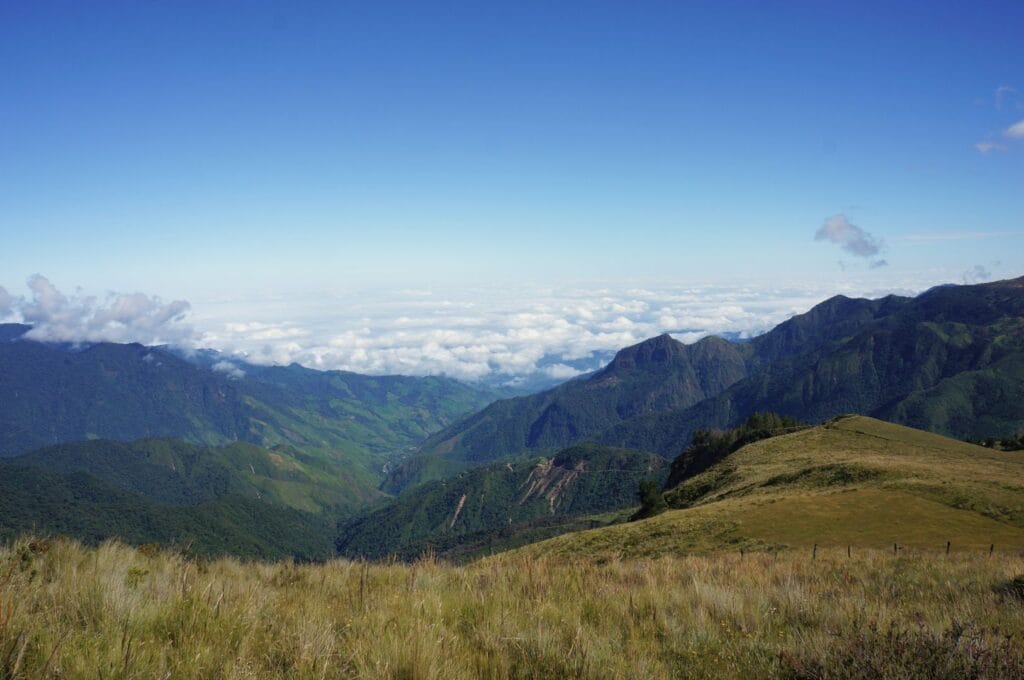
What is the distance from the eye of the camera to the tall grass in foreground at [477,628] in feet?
14.1

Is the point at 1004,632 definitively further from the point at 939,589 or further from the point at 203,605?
the point at 203,605

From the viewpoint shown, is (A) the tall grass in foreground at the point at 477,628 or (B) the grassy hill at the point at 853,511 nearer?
(A) the tall grass in foreground at the point at 477,628

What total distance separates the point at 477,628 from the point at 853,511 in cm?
3758

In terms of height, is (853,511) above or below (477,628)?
below

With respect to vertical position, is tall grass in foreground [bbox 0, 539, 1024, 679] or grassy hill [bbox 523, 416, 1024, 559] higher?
tall grass in foreground [bbox 0, 539, 1024, 679]

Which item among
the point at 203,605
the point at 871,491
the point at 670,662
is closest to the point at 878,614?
the point at 670,662

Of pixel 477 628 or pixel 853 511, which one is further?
pixel 853 511

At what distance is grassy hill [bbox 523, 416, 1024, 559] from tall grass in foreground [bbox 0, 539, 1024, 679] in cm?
1552

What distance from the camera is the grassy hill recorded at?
29391 millimetres

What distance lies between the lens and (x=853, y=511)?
34.7 m

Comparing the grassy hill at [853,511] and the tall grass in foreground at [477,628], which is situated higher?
the tall grass in foreground at [477,628]

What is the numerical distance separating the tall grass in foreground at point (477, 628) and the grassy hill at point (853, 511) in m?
15.5

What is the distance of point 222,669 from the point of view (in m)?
4.16

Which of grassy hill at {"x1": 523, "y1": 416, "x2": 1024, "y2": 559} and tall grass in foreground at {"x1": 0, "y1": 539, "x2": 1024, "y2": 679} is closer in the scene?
tall grass in foreground at {"x1": 0, "y1": 539, "x2": 1024, "y2": 679}
